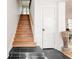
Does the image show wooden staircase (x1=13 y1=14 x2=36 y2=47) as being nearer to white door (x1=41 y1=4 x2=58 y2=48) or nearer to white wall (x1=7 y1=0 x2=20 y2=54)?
white wall (x1=7 y1=0 x2=20 y2=54)

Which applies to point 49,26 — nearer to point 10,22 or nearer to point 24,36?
point 24,36

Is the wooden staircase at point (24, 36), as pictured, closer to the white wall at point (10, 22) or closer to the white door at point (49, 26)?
the white wall at point (10, 22)

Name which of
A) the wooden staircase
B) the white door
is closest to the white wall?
the wooden staircase

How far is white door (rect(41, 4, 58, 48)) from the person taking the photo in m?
6.60

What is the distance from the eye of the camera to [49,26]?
21.9 ft

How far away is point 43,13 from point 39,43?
4.63 ft

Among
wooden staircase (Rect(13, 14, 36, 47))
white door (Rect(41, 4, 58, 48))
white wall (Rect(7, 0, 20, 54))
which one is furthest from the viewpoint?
white door (Rect(41, 4, 58, 48))

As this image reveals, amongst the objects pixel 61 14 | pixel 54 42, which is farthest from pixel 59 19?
pixel 54 42

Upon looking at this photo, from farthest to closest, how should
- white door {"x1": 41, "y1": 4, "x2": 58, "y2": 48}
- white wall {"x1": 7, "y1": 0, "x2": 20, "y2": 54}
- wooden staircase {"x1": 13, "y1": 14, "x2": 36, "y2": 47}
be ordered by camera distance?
white door {"x1": 41, "y1": 4, "x2": 58, "y2": 48}
wooden staircase {"x1": 13, "y1": 14, "x2": 36, "y2": 47}
white wall {"x1": 7, "y1": 0, "x2": 20, "y2": 54}

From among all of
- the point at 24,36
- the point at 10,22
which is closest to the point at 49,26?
the point at 24,36

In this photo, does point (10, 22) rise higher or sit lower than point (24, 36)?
higher

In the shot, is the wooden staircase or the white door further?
the white door

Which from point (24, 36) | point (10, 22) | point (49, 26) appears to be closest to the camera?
point (10, 22)

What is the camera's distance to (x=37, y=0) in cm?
646
